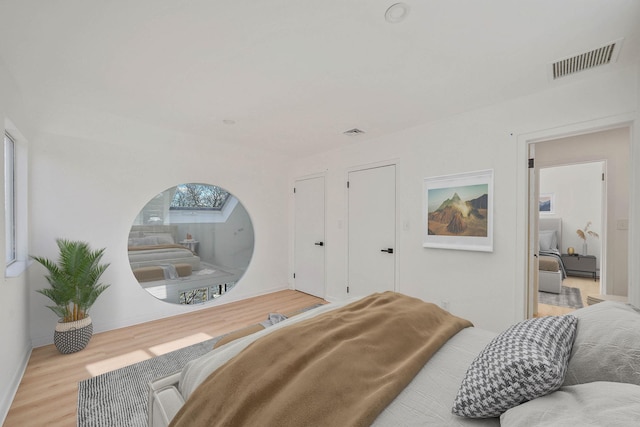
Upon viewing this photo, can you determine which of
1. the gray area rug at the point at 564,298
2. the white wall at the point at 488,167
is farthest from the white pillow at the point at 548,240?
the white wall at the point at 488,167

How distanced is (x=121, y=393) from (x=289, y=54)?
272 centimetres

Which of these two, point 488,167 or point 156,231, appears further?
point 156,231

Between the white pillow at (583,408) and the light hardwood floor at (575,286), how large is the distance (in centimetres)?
327

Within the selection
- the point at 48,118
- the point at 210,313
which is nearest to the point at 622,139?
the point at 210,313

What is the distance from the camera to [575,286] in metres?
4.97

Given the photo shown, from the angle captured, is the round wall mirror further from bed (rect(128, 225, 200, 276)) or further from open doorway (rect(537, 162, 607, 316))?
open doorway (rect(537, 162, 607, 316))

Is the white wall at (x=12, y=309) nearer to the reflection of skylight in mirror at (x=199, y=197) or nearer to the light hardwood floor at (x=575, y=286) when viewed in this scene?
the reflection of skylight in mirror at (x=199, y=197)

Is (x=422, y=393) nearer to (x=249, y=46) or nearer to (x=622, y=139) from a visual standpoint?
(x=249, y=46)

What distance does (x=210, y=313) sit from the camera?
12.4 feet

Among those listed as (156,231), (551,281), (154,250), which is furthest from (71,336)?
(551,281)

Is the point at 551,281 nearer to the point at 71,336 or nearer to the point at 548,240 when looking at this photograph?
the point at 548,240

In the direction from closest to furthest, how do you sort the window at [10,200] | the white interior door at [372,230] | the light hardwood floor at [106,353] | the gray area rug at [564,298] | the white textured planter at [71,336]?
1. the light hardwood floor at [106,353]
2. the window at [10,200]
3. the white textured planter at [71,336]
4. the white interior door at [372,230]
5. the gray area rug at [564,298]

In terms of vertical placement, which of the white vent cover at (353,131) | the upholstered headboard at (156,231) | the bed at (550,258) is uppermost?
the white vent cover at (353,131)

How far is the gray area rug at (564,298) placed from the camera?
3.97 meters
